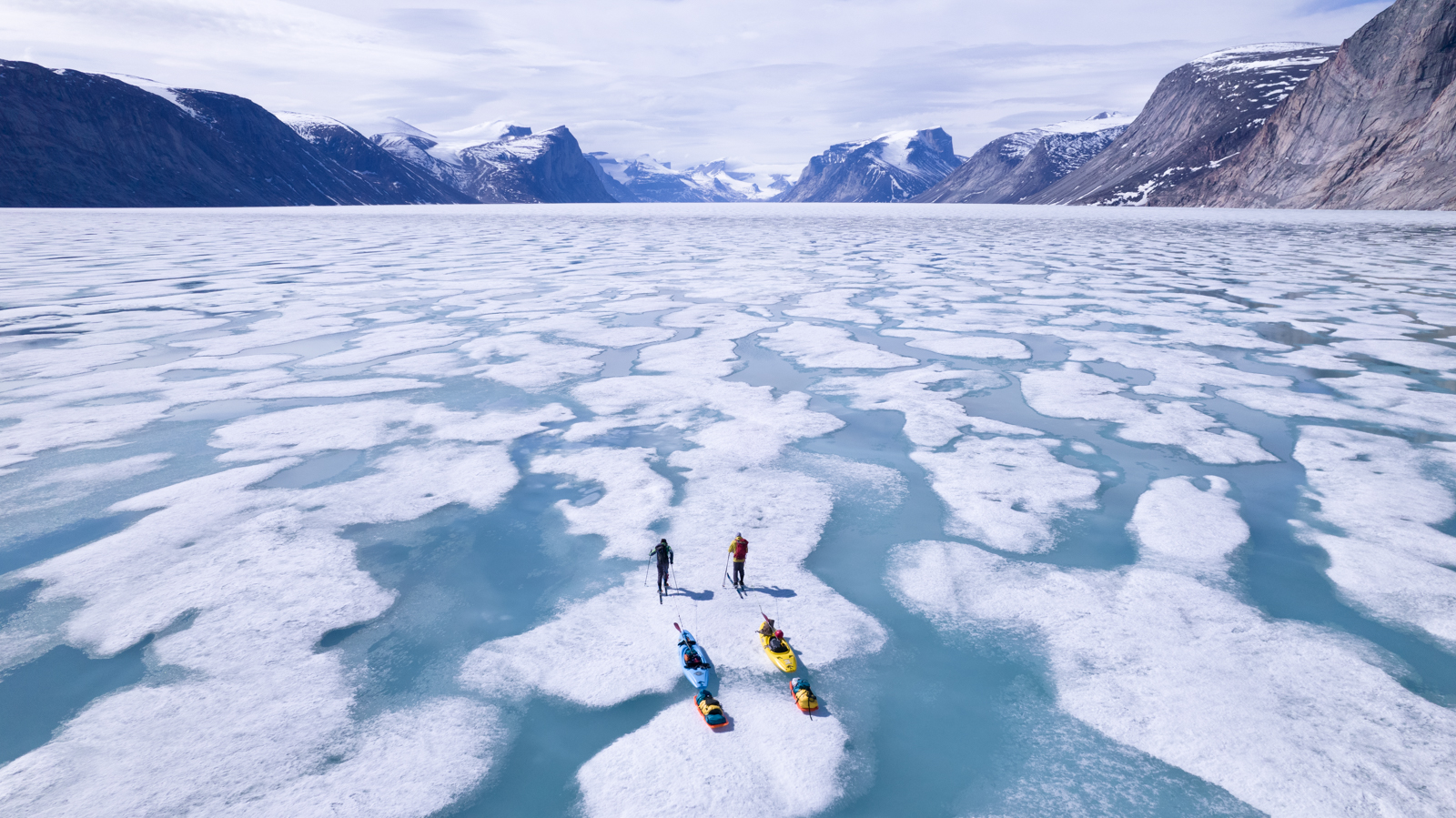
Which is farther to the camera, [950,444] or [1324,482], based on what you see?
[950,444]

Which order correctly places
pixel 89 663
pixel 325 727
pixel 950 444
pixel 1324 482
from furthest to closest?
pixel 950 444, pixel 1324 482, pixel 89 663, pixel 325 727

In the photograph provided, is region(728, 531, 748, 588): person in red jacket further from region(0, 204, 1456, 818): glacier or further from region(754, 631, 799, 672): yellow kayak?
region(754, 631, 799, 672): yellow kayak

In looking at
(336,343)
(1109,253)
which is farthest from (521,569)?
(1109,253)

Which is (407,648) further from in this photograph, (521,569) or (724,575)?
(724,575)

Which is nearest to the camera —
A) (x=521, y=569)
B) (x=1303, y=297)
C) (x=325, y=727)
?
(x=325, y=727)

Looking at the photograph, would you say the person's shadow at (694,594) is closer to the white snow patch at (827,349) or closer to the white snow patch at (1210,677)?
the white snow patch at (1210,677)

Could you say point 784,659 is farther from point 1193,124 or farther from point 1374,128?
point 1193,124

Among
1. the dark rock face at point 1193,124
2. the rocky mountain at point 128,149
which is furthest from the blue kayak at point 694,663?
the rocky mountain at point 128,149

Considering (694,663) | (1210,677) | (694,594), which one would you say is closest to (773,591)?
(694,594)
